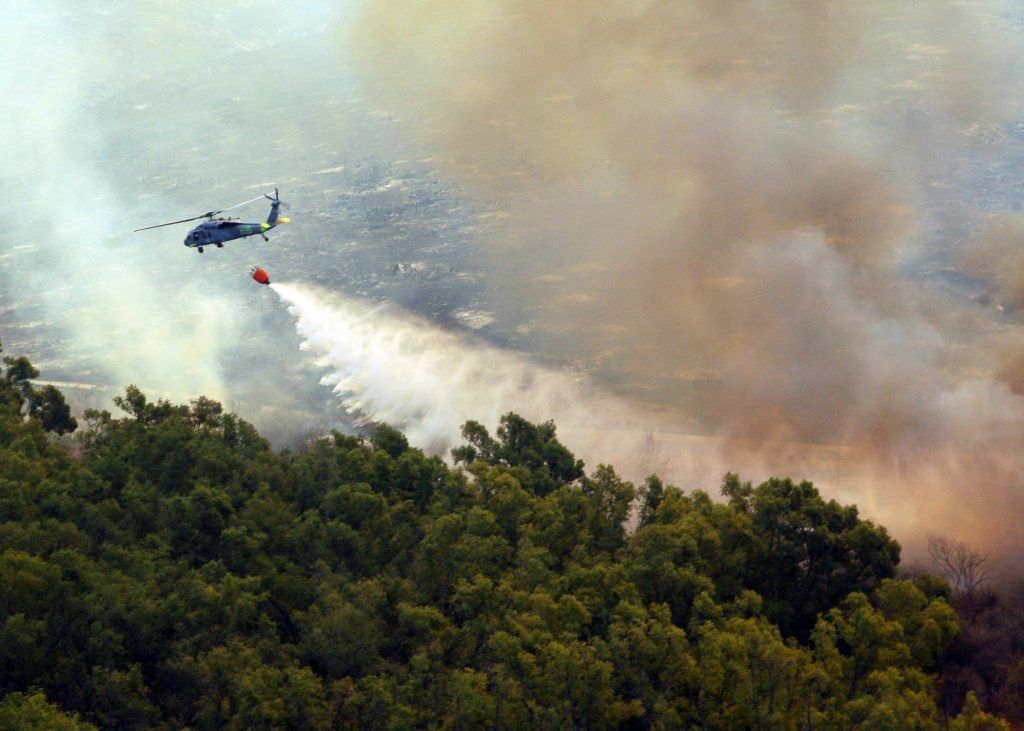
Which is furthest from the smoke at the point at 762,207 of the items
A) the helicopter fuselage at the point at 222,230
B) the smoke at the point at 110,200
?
the helicopter fuselage at the point at 222,230

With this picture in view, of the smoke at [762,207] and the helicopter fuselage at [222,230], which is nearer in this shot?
the smoke at [762,207]

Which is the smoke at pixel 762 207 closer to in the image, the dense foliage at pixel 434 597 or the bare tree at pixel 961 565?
the bare tree at pixel 961 565

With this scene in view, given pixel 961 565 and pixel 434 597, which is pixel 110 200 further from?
pixel 961 565

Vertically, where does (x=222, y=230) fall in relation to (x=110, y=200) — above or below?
below

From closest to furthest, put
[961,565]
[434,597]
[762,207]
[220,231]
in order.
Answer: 1. [434,597]
2. [961,565]
3. [220,231]
4. [762,207]

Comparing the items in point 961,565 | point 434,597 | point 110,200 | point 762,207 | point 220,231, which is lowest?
point 434,597

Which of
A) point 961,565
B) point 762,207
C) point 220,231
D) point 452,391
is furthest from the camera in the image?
point 762,207

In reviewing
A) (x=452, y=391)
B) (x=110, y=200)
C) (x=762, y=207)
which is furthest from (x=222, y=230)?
(x=110, y=200)
